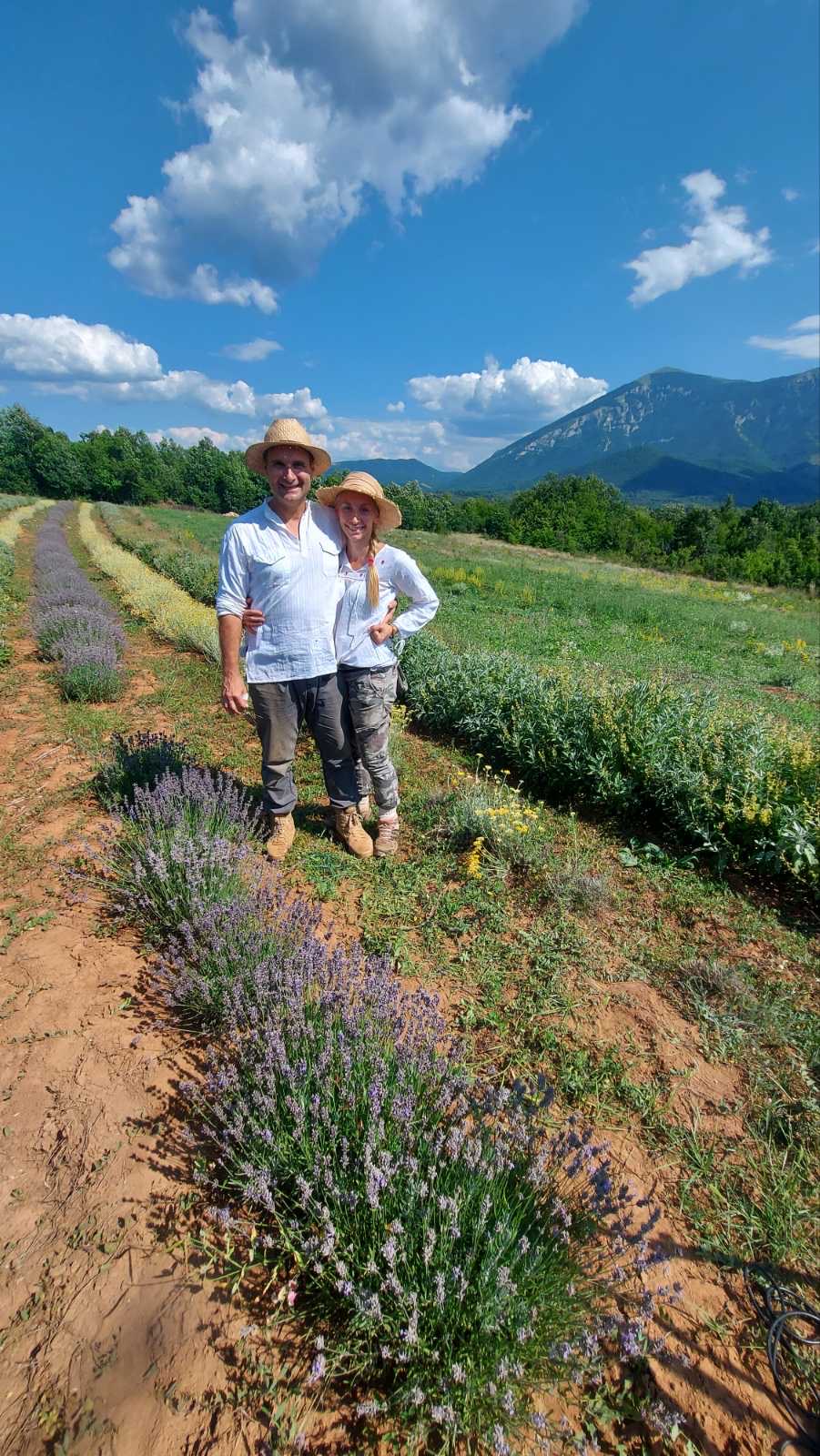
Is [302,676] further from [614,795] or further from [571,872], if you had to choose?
[614,795]

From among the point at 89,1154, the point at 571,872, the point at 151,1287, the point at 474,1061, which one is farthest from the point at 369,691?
the point at 151,1287

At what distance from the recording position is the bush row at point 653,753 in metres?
3.75

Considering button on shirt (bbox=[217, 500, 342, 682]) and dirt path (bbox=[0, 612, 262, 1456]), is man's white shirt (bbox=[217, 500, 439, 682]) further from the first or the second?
dirt path (bbox=[0, 612, 262, 1456])

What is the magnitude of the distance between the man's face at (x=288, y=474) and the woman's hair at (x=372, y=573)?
1.53 feet

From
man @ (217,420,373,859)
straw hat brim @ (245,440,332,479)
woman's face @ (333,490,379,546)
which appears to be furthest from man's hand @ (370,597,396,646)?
straw hat brim @ (245,440,332,479)

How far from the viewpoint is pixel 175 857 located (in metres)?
2.79

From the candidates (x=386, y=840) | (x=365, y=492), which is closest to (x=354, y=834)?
(x=386, y=840)

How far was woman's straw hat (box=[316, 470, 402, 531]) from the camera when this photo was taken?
3.02 meters

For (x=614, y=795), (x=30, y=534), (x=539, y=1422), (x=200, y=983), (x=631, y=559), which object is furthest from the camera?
(x=631, y=559)

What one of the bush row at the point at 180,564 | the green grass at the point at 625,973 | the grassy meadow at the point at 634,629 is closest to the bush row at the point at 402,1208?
the green grass at the point at 625,973

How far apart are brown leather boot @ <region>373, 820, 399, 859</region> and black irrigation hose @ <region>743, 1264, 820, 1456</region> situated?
8.25 feet

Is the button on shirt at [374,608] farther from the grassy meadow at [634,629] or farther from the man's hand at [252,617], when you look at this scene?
the grassy meadow at [634,629]

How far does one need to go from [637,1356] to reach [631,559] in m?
47.4

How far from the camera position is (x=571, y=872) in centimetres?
356
